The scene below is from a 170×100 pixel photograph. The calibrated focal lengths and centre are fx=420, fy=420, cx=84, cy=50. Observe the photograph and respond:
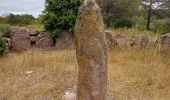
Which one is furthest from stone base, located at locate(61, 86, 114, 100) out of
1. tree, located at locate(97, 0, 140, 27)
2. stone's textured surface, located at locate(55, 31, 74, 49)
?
tree, located at locate(97, 0, 140, 27)

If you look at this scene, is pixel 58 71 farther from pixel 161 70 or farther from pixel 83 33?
pixel 83 33

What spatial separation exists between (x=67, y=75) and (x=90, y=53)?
4345mm

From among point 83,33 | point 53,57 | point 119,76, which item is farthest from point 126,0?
point 83,33

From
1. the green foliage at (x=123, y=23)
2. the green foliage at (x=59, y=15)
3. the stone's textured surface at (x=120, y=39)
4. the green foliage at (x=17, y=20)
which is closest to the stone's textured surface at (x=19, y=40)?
the green foliage at (x=59, y=15)

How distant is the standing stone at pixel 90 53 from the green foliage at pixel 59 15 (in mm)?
8527

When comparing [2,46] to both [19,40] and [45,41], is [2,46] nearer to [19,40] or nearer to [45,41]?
[19,40]

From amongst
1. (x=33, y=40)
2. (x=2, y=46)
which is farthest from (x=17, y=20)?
(x=2, y=46)

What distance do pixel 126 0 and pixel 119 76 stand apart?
16313mm

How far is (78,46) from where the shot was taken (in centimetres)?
739

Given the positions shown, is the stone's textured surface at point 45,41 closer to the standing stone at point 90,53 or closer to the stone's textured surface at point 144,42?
the stone's textured surface at point 144,42

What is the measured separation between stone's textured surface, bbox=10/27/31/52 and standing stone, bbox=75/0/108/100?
8574 mm

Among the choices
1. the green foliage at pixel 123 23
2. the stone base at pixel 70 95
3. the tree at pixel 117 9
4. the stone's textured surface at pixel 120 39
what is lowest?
the stone base at pixel 70 95

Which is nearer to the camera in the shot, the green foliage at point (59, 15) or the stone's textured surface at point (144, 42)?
the stone's textured surface at point (144, 42)

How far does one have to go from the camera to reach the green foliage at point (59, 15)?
52.6 ft
